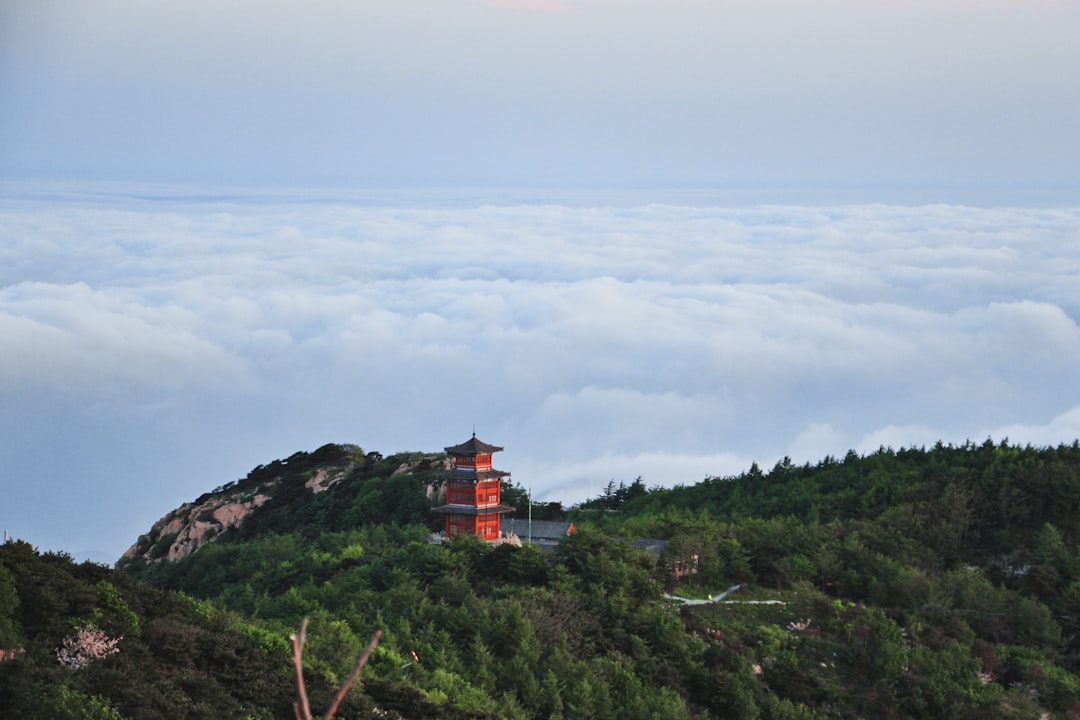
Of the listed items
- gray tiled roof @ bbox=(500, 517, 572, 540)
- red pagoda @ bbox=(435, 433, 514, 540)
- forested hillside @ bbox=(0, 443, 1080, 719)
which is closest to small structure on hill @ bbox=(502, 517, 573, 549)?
gray tiled roof @ bbox=(500, 517, 572, 540)

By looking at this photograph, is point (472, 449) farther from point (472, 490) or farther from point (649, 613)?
point (649, 613)

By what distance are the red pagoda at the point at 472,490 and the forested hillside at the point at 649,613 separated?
308 centimetres

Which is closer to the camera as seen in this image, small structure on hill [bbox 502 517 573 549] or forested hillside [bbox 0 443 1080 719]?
forested hillside [bbox 0 443 1080 719]

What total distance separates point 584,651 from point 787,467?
4461 centimetres

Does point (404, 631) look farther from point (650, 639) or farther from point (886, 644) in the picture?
point (886, 644)

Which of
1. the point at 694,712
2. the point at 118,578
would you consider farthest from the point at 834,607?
the point at 118,578

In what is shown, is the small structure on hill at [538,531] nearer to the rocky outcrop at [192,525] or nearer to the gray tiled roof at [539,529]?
the gray tiled roof at [539,529]

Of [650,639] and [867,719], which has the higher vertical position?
[650,639]

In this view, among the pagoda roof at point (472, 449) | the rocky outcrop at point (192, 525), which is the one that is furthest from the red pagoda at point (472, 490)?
the rocky outcrop at point (192, 525)

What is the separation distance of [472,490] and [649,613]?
583 inches

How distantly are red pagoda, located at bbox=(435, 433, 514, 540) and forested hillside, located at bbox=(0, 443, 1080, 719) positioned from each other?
308cm

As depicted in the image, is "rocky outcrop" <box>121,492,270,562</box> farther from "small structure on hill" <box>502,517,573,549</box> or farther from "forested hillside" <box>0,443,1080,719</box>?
"small structure on hill" <box>502,517,573,549</box>

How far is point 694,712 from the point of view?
4359 centimetres

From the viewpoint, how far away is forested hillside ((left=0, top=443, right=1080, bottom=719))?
32.8 m
